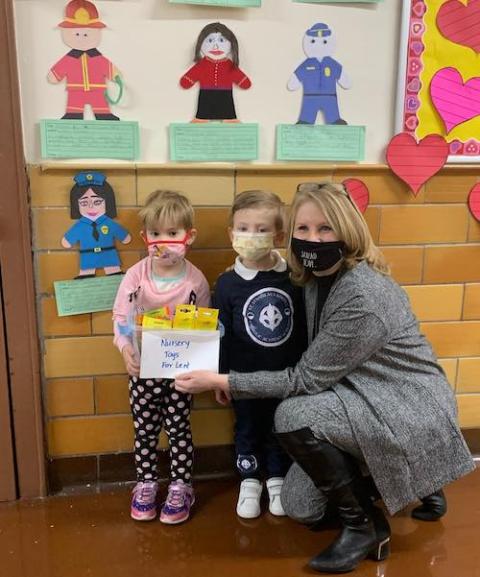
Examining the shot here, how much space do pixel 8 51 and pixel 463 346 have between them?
1735 millimetres

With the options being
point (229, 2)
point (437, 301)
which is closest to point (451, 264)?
point (437, 301)

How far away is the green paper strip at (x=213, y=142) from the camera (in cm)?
183

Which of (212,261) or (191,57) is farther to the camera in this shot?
(212,261)

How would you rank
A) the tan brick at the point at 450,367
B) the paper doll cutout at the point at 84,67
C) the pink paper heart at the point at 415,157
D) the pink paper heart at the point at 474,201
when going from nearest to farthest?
the paper doll cutout at the point at 84,67 < the pink paper heart at the point at 415,157 < the pink paper heart at the point at 474,201 < the tan brick at the point at 450,367

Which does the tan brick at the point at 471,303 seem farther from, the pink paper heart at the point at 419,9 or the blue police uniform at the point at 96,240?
the blue police uniform at the point at 96,240

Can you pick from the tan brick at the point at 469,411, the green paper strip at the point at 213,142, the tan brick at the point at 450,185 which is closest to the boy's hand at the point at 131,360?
the green paper strip at the point at 213,142

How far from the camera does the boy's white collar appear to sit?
181 cm

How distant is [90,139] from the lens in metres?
1.79

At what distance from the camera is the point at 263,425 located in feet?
6.48

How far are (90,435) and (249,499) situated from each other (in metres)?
0.56

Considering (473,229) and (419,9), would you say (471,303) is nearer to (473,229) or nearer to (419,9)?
(473,229)

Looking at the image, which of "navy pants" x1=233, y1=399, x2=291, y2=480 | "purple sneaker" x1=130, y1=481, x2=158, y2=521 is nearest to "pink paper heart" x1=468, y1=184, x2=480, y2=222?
"navy pants" x1=233, y1=399, x2=291, y2=480

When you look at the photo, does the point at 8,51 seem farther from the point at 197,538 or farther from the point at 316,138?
the point at 197,538

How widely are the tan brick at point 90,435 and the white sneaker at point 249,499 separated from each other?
41cm
